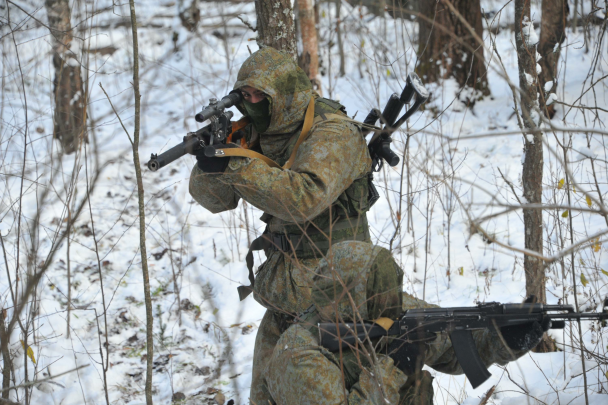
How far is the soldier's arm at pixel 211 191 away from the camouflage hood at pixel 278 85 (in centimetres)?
37

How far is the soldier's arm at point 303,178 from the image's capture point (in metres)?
2.26

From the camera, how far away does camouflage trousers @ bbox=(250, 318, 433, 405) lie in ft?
6.48

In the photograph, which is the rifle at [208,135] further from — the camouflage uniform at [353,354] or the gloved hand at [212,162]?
the camouflage uniform at [353,354]

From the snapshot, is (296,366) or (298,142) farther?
(298,142)

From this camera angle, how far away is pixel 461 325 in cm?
205

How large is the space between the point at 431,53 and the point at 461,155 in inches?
62.6

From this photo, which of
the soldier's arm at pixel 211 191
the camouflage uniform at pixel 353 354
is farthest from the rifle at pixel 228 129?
the camouflage uniform at pixel 353 354

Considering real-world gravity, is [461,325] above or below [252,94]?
below

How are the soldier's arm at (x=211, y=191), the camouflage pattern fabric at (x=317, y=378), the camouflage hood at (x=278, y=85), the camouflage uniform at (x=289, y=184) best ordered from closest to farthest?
the camouflage pattern fabric at (x=317, y=378) < the camouflage uniform at (x=289, y=184) < the camouflage hood at (x=278, y=85) < the soldier's arm at (x=211, y=191)

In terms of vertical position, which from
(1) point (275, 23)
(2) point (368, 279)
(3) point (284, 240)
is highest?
(1) point (275, 23)

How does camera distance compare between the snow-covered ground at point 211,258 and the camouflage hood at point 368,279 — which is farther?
the snow-covered ground at point 211,258

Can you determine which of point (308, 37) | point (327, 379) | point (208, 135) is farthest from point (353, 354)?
point (308, 37)

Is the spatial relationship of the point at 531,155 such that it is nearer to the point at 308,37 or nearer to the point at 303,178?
the point at 303,178

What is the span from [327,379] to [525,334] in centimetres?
76
